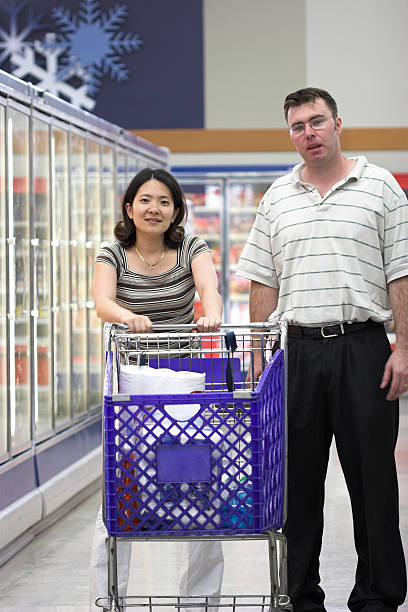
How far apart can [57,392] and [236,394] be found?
3788 mm

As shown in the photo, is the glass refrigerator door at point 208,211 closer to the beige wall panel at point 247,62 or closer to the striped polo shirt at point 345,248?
the beige wall panel at point 247,62

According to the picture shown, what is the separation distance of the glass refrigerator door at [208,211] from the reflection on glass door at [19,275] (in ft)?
22.4

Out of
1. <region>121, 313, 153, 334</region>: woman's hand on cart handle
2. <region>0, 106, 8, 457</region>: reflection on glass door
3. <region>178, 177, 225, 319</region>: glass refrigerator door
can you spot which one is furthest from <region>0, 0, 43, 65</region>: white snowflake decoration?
<region>121, 313, 153, 334</region>: woman's hand on cart handle

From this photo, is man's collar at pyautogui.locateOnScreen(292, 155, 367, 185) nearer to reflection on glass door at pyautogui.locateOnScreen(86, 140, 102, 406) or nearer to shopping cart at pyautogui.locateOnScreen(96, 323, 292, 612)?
shopping cart at pyautogui.locateOnScreen(96, 323, 292, 612)

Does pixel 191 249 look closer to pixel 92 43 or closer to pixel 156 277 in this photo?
pixel 156 277

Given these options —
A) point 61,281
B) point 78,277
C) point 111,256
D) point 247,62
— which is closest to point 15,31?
point 247,62

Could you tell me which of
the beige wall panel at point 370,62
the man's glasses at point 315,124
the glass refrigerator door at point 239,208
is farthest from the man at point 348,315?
the beige wall panel at point 370,62

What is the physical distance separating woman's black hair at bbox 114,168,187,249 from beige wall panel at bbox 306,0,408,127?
9.20 m

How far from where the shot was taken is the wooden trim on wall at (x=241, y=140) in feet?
39.3

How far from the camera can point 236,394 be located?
2.54 m

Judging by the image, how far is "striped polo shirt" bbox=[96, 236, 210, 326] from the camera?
3.41 meters

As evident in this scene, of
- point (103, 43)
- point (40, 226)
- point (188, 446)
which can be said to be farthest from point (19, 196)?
point (103, 43)

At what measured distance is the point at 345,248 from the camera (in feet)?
10.9

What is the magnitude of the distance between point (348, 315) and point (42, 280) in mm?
2932
